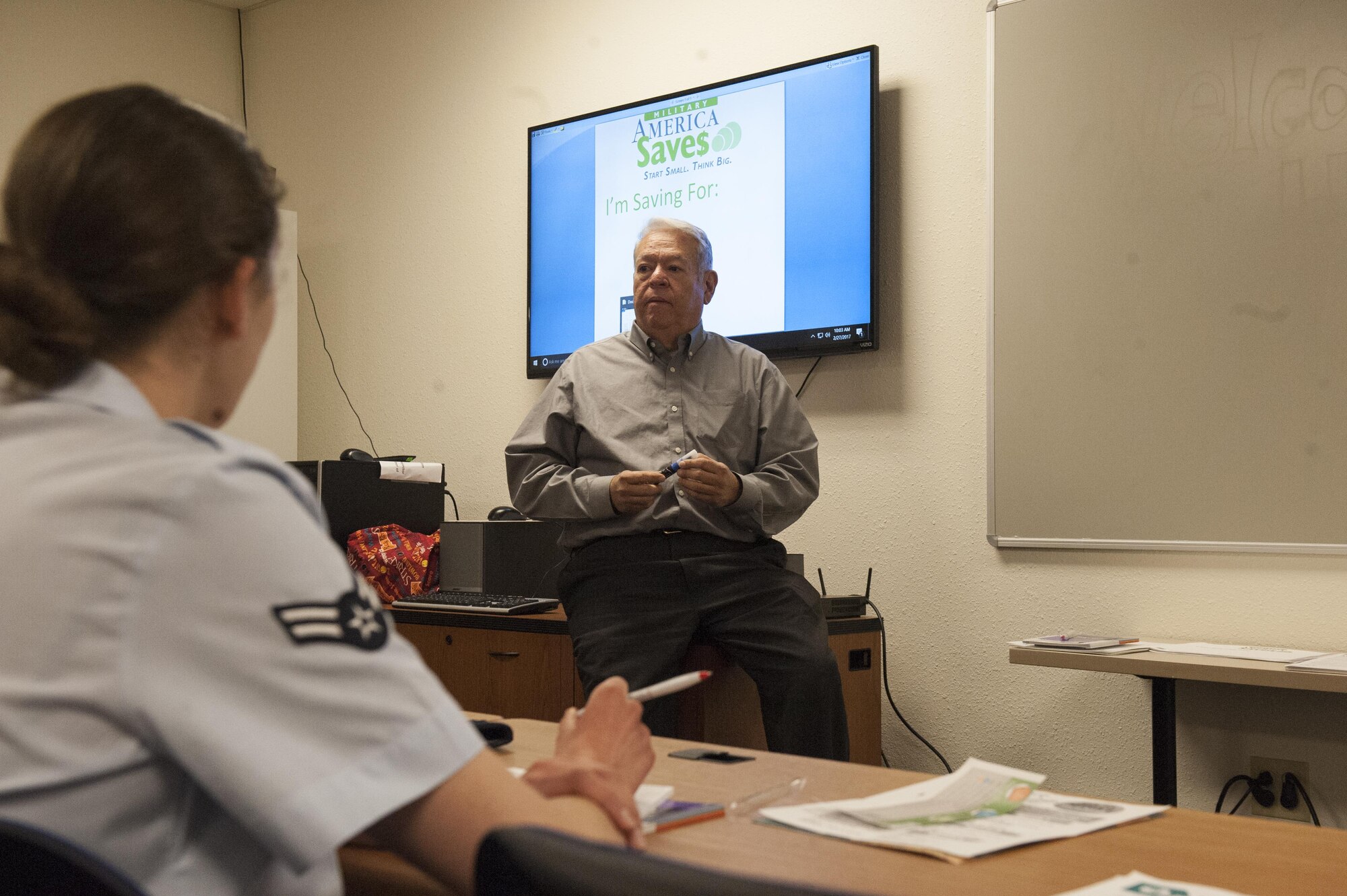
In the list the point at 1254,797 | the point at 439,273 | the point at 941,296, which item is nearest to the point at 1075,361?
the point at 941,296

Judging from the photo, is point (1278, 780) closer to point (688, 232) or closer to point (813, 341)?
point (813, 341)

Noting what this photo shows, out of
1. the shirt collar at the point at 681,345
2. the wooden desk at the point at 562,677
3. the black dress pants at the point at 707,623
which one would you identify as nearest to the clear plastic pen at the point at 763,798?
the black dress pants at the point at 707,623

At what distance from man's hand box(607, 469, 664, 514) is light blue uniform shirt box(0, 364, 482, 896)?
6.62ft

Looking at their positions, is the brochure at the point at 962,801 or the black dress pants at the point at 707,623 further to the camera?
the black dress pants at the point at 707,623

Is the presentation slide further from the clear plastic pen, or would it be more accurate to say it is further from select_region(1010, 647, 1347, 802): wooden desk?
the clear plastic pen

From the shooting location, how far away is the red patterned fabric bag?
11.9 feet

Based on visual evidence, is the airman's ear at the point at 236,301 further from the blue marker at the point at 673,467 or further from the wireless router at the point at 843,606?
the wireless router at the point at 843,606

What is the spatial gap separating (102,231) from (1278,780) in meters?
2.79

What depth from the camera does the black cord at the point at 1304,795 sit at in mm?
2631

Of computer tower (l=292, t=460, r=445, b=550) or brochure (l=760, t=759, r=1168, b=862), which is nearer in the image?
brochure (l=760, t=759, r=1168, b=862)

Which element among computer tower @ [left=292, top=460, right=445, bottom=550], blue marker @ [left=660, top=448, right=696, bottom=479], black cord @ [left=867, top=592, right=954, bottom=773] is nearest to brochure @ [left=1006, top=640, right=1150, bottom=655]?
black cord @ [left=867, top=592, right=954, bottom=773]

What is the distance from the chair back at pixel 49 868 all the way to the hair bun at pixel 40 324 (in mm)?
285

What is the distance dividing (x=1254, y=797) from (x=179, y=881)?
8.80ft

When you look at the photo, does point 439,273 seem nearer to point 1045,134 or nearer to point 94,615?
point 1045,134
